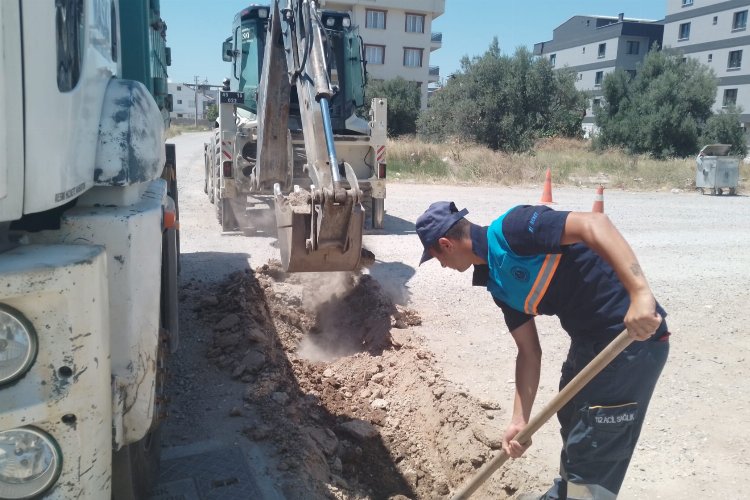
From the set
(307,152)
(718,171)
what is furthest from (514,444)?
(718,171)

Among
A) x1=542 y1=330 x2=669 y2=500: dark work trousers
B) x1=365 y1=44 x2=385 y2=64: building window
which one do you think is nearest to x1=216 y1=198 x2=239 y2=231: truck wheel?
x1=542 y1=330 x2=669 y2=500: dark work trousers

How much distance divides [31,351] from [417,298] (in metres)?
5.30

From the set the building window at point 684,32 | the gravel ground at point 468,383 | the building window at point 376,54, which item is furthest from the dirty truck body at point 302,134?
the building window at point 684,32

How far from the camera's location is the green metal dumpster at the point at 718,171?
723 inches

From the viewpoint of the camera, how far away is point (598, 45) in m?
56.3

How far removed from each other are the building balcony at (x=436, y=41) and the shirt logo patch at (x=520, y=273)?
5439 centimetres

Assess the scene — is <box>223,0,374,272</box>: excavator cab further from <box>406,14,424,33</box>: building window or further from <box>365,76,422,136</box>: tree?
<box>406,14,424,33</box>: building window

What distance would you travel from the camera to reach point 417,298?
6840mm

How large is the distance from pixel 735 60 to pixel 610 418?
51.6 metres

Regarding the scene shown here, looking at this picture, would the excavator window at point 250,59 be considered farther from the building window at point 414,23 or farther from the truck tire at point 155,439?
the building window at point 414,23

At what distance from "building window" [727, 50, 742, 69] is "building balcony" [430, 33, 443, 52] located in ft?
72.8

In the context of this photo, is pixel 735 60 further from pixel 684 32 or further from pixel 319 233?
pixel 319 233

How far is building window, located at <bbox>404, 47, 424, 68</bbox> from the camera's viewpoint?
51.6 metres

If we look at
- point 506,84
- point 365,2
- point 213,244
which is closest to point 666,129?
point 506,84
